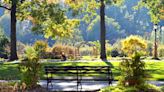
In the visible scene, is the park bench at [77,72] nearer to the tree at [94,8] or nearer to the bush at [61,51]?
the tree at [94,8]

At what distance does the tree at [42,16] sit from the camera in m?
32.5

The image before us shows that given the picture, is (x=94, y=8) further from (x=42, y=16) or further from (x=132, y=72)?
(x=132, y=72)

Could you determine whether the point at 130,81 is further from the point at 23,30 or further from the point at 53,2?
the point at 23,30

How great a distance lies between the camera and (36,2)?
3353 centimetres

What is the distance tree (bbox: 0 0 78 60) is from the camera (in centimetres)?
3247

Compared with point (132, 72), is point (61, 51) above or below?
below

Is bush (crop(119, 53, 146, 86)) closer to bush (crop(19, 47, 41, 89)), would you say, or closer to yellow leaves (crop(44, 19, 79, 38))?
bush (crop(19, 47, 41, 89))

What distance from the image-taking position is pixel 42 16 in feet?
106

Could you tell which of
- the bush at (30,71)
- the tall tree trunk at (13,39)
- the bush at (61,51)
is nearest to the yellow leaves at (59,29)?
the tall tree trunk at (13,39)

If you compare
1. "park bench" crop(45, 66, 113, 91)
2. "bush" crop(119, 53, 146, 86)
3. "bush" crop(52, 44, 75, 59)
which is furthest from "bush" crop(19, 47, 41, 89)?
"bush" crop(52, 44, 75, 59)

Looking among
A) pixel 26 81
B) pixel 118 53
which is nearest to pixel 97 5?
pixel 118 53

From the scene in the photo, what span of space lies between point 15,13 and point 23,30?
483 feet

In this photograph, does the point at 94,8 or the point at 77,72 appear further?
the point at 94,8

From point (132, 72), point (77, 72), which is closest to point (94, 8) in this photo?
point (77, 72)
